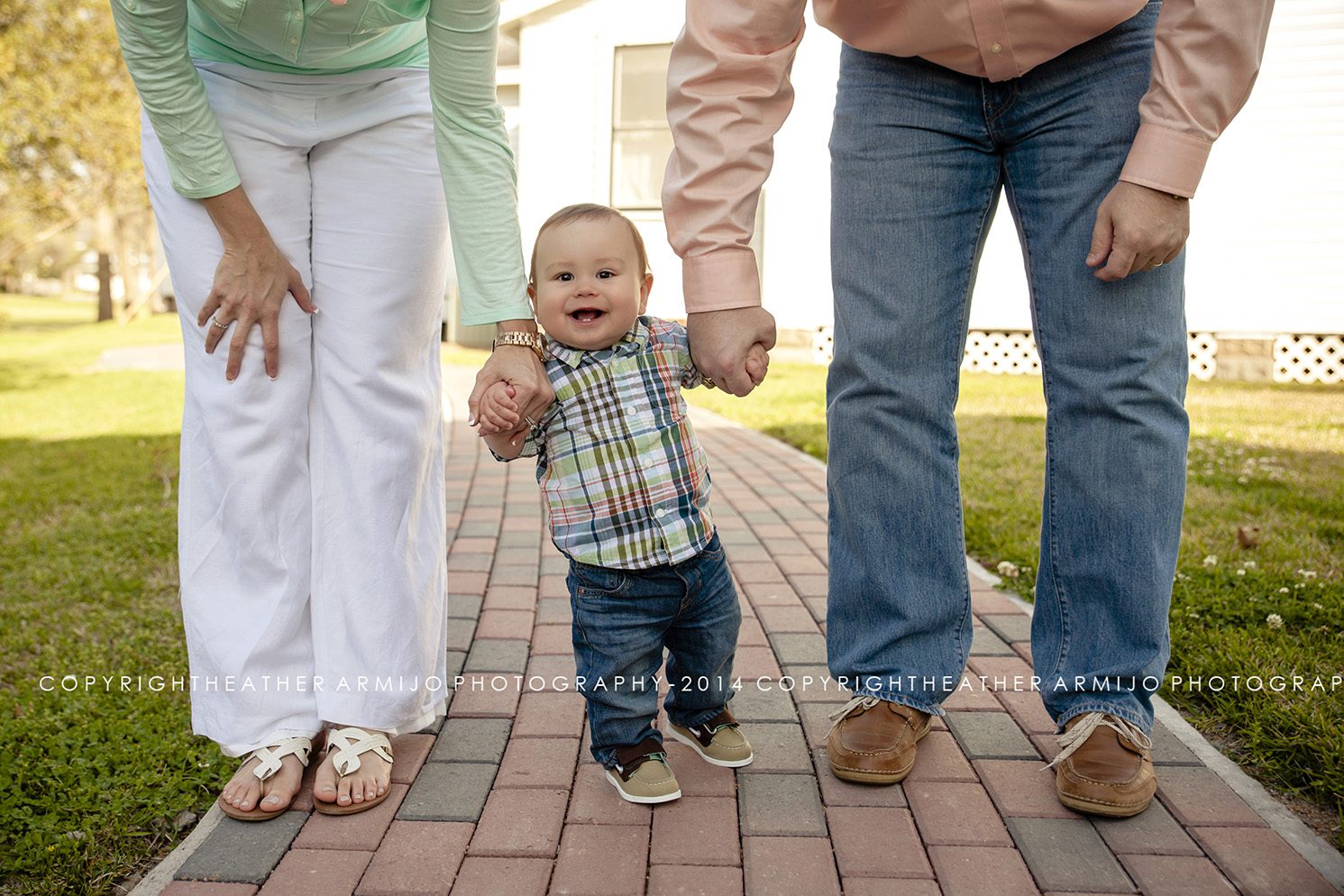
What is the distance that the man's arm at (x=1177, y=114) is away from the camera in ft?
5.56

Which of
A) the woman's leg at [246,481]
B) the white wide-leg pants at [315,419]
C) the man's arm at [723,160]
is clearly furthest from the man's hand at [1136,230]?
the woman's leg at [246,481]

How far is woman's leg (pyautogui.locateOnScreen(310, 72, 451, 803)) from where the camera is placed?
196cm

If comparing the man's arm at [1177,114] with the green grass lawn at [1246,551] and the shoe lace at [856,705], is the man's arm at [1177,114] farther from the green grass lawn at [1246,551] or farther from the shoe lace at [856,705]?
the green grass lawn at [1246,551]

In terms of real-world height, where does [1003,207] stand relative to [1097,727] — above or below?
above

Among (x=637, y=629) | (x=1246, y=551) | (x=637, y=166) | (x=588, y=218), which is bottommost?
(x=1246, y=551)

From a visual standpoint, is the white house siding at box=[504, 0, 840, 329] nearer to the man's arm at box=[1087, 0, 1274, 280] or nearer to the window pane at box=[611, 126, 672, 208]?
the window pane at box=[611, 126, 672, 208]

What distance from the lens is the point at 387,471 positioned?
204cm

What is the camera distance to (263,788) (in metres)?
1.96

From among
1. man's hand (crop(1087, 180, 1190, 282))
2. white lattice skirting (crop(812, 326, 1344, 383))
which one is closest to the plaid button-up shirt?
man's hand (crop(1087, 180, 1190, 282))

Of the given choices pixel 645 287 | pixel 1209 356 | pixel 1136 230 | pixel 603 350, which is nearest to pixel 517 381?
pixel 603 350

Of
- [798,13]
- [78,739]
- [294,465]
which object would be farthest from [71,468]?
[798,13]

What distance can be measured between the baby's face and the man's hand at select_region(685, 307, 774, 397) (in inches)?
5.4

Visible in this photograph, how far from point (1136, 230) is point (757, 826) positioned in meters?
1.17

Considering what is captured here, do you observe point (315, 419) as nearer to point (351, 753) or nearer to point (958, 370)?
point (351, 753)
